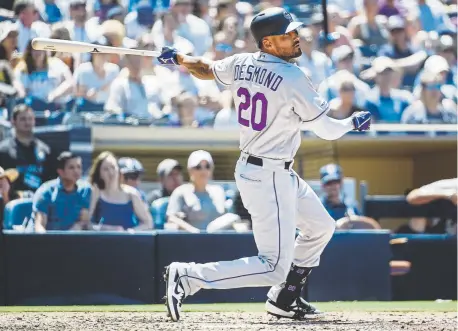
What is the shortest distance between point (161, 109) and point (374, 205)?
8.63 ft

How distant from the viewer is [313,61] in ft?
39.8

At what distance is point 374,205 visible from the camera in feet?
36.2

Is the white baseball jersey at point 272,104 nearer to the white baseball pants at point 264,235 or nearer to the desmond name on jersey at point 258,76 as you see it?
the desmond name on jersey at point 258,76

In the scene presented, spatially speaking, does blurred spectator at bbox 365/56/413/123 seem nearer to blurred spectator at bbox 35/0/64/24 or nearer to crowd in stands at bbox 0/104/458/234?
crowd in stands at bbox 0/104/458/234

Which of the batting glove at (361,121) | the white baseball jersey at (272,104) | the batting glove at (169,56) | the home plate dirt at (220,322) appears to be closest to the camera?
the home plate dirt at (220,322)

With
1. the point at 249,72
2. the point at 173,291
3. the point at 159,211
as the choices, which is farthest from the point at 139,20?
→ the point at 173,291

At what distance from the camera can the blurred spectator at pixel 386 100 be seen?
12102mm

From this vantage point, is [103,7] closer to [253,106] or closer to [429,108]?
[429,108]

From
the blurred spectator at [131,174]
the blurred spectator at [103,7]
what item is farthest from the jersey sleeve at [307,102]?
the blurred spectator at [103,7]

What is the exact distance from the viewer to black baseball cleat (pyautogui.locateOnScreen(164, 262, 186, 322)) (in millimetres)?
5996

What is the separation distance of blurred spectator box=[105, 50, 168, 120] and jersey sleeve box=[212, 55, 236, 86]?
455cm

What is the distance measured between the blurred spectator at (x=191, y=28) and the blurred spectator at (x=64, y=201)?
394 centimetres

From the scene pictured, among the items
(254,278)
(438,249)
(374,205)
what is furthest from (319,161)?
(254,278)

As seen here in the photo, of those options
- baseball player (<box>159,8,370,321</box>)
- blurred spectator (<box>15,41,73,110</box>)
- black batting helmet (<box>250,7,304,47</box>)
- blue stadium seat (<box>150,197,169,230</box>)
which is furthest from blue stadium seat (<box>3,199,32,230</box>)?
black batting helmet (<box>250,7,304,47</box>)
